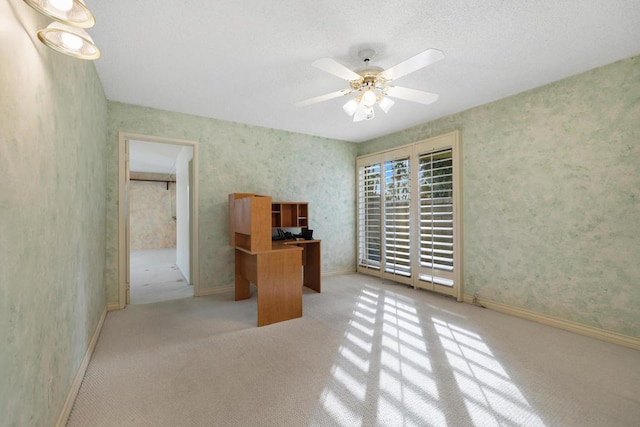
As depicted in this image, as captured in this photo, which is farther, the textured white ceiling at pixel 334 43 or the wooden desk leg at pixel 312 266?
the wooden desk leg at pixel 312 266

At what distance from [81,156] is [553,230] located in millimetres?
4278

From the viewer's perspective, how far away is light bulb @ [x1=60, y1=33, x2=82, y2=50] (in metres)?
1.28

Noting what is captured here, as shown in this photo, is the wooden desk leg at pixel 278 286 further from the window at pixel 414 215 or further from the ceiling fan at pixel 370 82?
the window at pixel 414 215

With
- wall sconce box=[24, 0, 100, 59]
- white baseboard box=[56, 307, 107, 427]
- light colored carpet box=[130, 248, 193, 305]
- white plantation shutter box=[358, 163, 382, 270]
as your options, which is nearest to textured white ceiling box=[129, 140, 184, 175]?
light colored carpet box=[130, 248, 193, 305]

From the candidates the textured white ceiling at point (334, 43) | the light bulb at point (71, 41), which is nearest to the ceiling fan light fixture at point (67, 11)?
the light bulb at point (71, 41)

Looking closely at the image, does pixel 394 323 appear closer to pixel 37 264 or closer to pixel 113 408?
pixel 113 408

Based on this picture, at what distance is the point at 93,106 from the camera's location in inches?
103

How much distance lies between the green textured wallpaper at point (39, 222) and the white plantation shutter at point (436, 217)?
12.6 ft

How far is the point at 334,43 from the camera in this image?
2270 mm

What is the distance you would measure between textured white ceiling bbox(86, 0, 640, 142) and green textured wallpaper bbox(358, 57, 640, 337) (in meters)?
0.29

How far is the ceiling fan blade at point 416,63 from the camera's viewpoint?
1780mm

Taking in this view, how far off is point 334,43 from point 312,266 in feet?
9.87

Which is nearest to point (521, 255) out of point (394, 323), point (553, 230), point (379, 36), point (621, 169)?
point (553, 230)

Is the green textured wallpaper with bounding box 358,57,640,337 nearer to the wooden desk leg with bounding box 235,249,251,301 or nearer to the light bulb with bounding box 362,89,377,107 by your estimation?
the light bulb with bounding box 362,89,377,107
